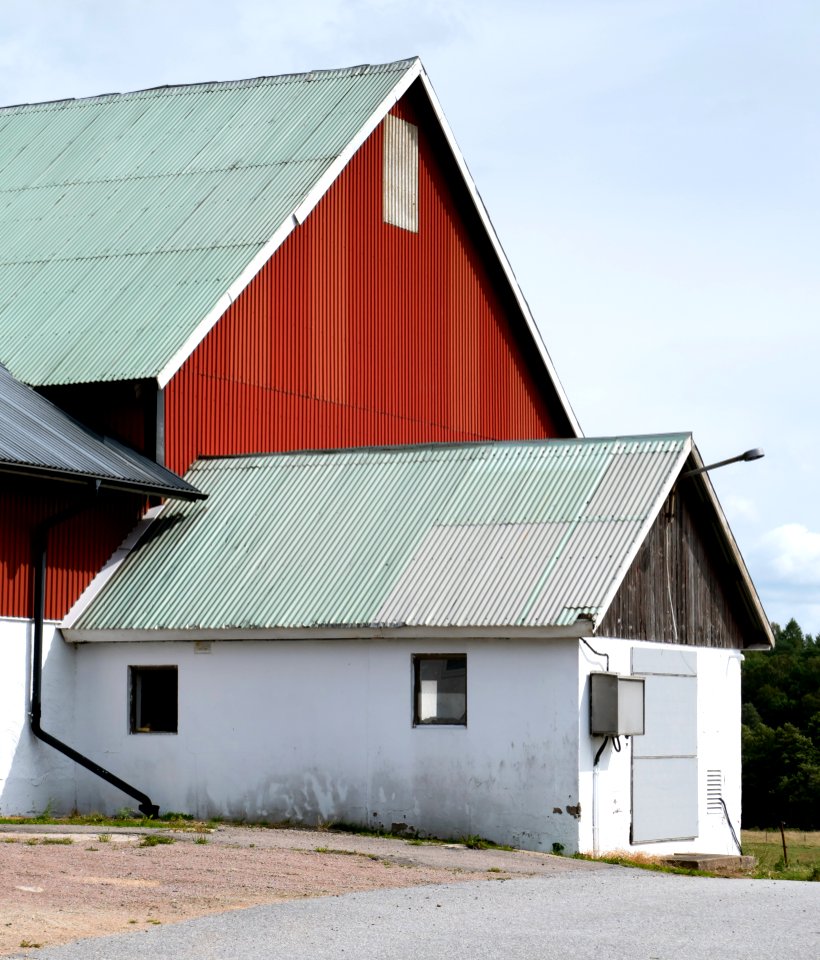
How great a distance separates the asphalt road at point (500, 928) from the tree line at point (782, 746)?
47148 millimetres

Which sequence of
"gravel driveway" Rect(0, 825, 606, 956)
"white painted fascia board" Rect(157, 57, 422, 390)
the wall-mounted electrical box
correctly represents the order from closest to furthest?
1. "gravel driveway" Rect(0, 825, 606, 956)
2. the wall-mounted electrical box
3. "white painted fascia board" Rect(157, 57, 422, 390)

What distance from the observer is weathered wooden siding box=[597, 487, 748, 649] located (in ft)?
75.3

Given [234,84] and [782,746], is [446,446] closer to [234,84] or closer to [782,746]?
[234,84]

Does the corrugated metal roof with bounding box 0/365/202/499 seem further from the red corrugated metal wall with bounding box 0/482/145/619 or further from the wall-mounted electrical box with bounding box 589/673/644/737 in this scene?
the wall-mounted electrical box with bounding box 589/673/644/737

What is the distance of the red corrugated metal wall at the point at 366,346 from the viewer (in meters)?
27.6

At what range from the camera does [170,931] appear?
44.7 feet

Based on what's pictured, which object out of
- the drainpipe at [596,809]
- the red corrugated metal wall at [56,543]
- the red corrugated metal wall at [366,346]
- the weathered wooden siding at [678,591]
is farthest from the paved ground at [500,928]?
the red corrugated metal wall at [366,346]

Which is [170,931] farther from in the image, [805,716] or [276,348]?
[805,716]

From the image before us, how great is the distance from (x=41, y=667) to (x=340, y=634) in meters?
4.17

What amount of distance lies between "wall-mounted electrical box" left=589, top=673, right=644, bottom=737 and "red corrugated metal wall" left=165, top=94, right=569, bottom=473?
7.77 metres

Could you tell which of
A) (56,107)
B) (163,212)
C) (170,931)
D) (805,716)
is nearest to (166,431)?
(163,212)

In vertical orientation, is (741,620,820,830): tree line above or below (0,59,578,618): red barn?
below

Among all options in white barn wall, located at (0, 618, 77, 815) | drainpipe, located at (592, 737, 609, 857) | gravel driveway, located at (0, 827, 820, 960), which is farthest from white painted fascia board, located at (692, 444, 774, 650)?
white barn wall, located at (0, 618, 77, 815)

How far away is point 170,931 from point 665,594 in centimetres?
1186
